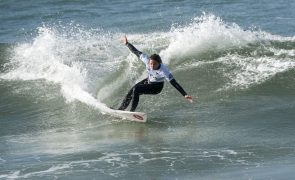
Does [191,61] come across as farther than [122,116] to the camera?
Yes

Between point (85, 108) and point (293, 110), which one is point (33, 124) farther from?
point (293, 110)

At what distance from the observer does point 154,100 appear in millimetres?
14945

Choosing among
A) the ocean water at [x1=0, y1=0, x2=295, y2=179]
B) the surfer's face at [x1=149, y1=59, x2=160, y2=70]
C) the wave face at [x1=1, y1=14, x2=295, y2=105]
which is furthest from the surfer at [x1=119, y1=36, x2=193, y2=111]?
the wave face at [x1=1, y1=14, x2=295, y2=105]

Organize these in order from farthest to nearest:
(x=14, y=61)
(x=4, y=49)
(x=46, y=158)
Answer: (x=4, y=49) < (x=14, y=61) < (x=46, y=158)

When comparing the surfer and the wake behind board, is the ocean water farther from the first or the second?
the surfer

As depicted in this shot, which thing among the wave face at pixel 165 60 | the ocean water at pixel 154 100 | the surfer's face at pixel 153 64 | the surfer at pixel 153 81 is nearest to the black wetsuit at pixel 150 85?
the surfer at pixel 153 81

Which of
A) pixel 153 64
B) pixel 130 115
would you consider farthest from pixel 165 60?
pixel 153 64

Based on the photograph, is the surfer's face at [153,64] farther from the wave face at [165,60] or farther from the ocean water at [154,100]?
the wave face at [165,60]

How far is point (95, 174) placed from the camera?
974 cm

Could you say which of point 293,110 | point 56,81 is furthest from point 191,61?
point 293,110

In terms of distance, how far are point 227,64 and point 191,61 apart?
1.22 m

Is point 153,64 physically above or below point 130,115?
above

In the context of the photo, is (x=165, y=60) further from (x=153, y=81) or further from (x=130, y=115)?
(x=130, y=115)

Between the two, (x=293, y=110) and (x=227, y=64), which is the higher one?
(x=227, y=64)
